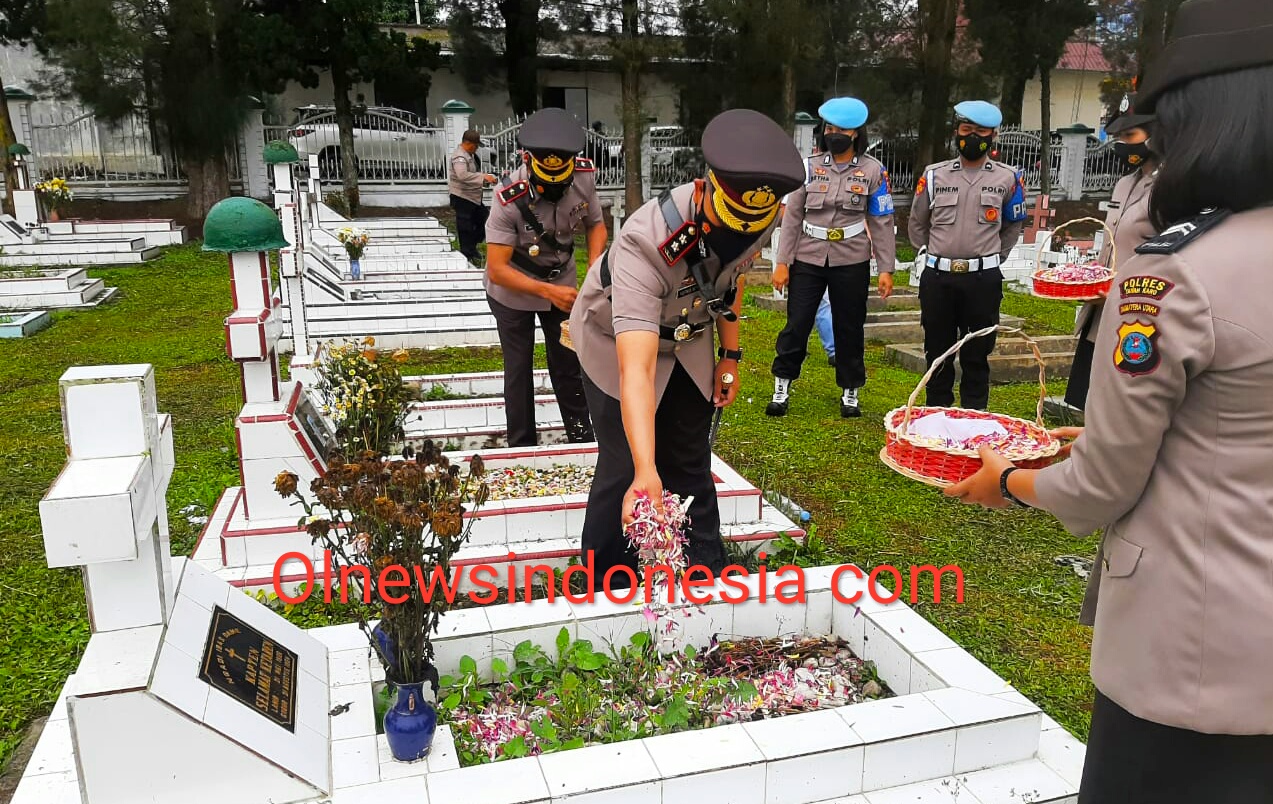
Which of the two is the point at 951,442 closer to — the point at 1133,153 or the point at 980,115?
the point at 1133,153

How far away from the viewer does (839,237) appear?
19.2 feet

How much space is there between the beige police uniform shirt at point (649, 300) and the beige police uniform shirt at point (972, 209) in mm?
2873

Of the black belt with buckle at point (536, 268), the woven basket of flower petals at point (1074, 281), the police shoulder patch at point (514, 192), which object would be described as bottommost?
the woven basket of flower petals at point (1074, 281)

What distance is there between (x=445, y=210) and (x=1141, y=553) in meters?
18.8

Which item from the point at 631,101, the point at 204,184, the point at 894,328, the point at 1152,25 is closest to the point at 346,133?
the point at 204,184

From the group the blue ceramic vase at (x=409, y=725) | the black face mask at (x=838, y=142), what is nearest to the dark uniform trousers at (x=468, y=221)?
the black face mask at (x=838, y=142)

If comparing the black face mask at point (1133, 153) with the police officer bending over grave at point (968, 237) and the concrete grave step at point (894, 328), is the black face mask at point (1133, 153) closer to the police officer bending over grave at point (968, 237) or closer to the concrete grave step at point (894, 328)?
the police officer bending over grave at point (968, 237)

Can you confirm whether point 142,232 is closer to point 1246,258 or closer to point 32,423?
point 32,423

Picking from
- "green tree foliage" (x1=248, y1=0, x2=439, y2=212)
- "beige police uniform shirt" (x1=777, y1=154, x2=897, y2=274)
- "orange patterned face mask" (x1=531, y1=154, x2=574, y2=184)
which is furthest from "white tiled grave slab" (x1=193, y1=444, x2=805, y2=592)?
"green tree foliage" (x1=248, y1=0, x2=439, y2=212)

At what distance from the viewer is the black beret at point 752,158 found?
8.05ft

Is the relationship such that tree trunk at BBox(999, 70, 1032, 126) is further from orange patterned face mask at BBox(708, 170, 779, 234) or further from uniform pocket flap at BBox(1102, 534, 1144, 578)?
uniform pocket flap at BBox(1102, 534, 1144, 578)

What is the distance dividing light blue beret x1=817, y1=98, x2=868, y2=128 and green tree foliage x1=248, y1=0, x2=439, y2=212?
13.3 metres

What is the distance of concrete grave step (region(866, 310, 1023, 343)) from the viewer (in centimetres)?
898

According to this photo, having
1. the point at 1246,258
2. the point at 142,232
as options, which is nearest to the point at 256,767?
the point at 1246,258
